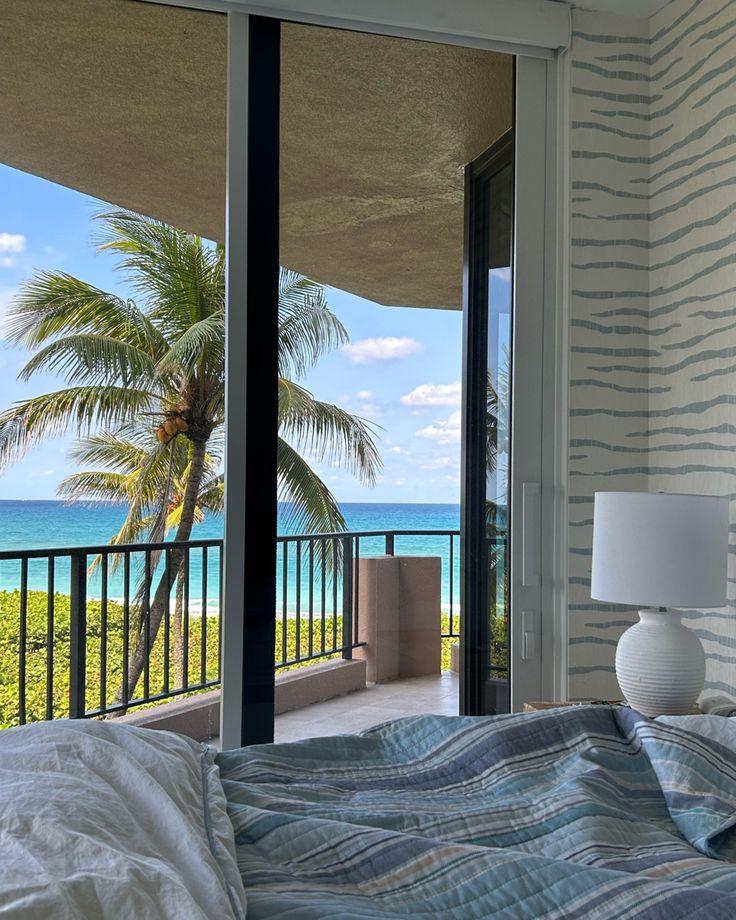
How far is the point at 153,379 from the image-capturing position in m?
2.81

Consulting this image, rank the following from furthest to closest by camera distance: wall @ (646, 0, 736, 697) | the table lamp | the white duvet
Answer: wall @ (646, 0, 736, 697) < the table lamp < the white duvet

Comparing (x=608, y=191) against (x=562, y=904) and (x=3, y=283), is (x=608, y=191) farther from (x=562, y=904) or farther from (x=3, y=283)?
(x=562, y=904)

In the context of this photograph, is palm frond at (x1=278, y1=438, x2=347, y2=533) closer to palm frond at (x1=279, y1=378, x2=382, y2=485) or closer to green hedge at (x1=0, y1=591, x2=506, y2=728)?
palm frond at (x1=279, y1=378, x2=382, y2=485)

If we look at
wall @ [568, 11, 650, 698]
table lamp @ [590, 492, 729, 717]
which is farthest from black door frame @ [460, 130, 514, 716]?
table lamp @ [590, 492, 729, 717]

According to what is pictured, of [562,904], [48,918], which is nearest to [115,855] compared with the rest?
[48,918]

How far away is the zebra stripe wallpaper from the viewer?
115 inches

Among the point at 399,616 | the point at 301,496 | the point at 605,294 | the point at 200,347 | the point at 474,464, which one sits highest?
the point at 605,294

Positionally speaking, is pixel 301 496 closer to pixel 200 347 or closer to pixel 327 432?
pixel 327 432

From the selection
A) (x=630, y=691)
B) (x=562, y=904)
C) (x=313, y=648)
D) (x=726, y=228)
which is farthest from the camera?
(x=313, y=648)

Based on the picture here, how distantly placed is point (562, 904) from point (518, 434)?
2183 mm

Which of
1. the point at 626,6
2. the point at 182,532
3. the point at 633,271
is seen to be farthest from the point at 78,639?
the point at 626,6

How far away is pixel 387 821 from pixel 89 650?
1.98m

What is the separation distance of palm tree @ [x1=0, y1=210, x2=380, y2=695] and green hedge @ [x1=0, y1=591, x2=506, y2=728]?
0.16 metres

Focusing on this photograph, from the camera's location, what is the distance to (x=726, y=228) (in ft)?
8.98
